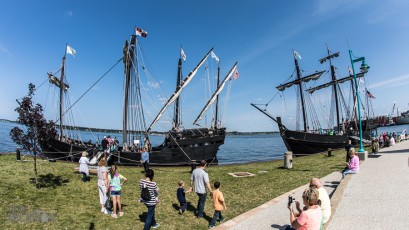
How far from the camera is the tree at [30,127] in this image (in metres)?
11.4

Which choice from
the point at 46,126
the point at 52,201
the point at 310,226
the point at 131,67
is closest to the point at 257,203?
the point at 310,226

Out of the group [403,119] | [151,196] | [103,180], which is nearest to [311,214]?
[151,196]

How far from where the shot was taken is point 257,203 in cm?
1131

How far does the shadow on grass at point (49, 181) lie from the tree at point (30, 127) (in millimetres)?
472

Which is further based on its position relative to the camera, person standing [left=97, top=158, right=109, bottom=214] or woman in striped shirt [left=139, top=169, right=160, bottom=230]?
person standing [left=97, top=158, right=109, bottom=214]

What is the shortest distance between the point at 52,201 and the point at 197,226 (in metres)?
5.85

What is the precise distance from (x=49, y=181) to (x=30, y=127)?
9.87 ft

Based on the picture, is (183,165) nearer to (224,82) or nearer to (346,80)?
(224,82)

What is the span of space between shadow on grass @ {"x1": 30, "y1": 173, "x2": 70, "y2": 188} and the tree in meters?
0.47

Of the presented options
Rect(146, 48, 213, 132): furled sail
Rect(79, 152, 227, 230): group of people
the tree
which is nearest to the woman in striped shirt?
Rect(79, 152, 227, 230): group of people

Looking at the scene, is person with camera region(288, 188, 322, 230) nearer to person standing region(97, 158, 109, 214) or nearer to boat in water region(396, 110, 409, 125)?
person standing region(97, 158, 109, 214)

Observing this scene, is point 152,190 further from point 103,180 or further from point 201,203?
point 103,180

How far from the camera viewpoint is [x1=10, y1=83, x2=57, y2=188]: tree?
11438mm

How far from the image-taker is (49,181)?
13062 millimetres
